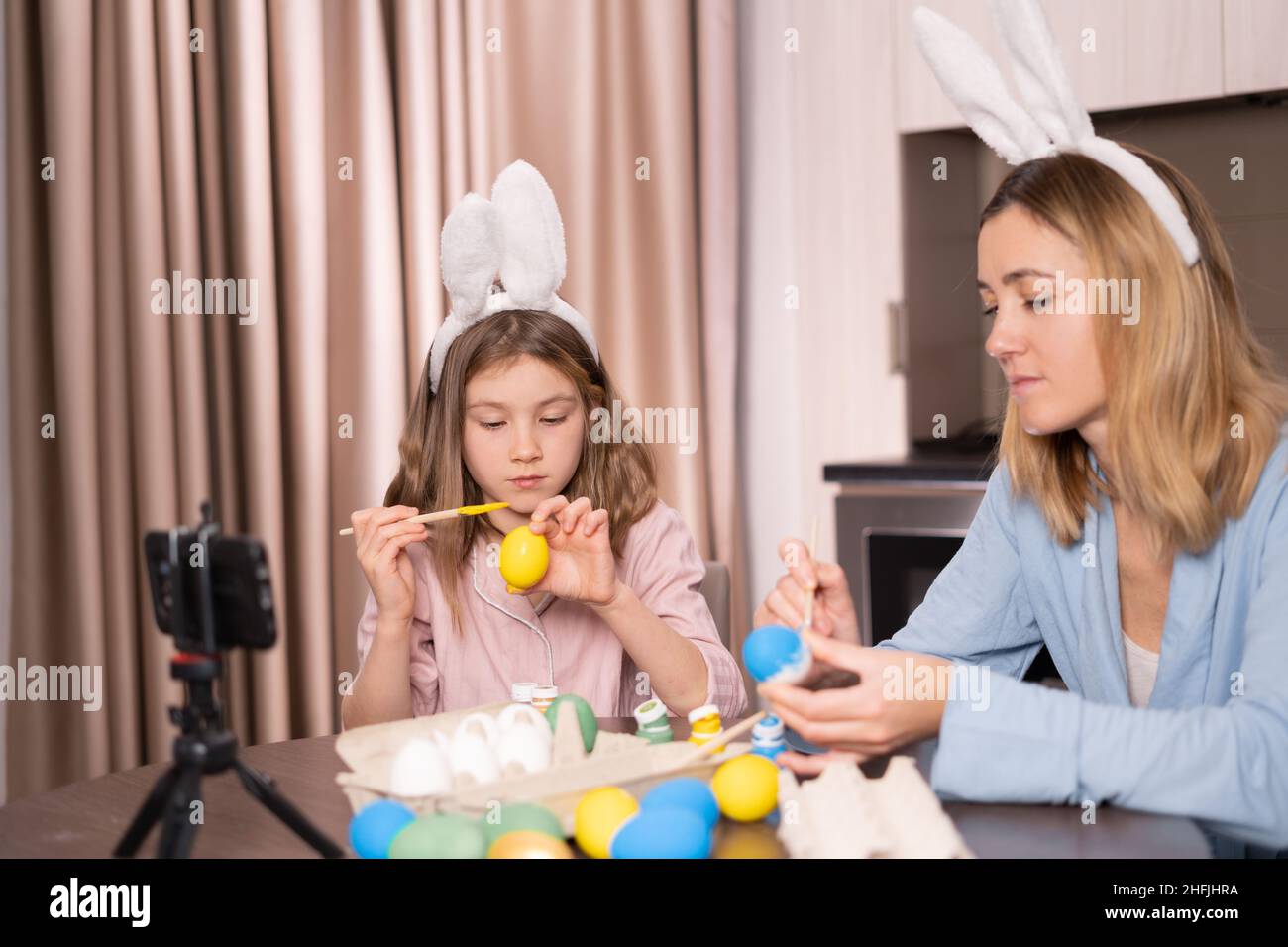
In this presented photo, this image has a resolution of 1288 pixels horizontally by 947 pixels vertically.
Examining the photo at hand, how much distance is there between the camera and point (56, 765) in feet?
7.71

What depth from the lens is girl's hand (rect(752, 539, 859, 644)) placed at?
4.31ft

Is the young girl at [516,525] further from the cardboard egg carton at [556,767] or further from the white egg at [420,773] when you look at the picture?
the white egg at [420,773]

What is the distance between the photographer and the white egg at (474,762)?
1062 mm

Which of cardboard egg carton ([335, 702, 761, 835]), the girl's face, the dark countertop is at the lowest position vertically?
cardboard egg carton ([335, 702, 761, 835])

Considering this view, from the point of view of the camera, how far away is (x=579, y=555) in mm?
1616

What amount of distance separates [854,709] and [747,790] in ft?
0.42

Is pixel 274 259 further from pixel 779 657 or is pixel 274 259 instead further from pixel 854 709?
pixel 854 709

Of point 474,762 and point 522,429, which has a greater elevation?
point 522,429

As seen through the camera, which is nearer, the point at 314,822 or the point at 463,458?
the point at 314,822

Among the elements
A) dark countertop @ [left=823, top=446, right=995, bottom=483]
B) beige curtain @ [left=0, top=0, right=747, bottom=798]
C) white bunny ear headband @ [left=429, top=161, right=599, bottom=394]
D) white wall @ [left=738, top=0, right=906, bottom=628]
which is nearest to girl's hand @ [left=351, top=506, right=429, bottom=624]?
white bunny ear headband @ [left=429, top=161, right=599, bottom=394]

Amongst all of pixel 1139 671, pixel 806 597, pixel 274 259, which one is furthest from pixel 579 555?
pixel 274 259

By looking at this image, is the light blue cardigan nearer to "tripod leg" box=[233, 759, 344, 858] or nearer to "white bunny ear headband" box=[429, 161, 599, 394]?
"tripod leg" box=[233, 759, 344, 858]

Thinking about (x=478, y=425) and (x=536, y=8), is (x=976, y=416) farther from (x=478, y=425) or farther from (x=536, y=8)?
(x=478, y=425)

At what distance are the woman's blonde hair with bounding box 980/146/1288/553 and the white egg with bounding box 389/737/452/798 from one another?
0.72 meters
